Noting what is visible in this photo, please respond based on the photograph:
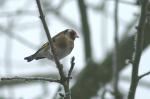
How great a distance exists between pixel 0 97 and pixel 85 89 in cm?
227

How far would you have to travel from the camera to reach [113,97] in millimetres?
5086

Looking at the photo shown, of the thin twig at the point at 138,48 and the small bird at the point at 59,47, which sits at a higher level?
the thin twig at the point at 138,48

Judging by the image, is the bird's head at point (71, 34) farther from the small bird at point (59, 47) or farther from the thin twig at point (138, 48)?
the thin twig at point (138, 48)

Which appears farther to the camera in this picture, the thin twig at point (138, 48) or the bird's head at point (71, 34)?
the bird's head at point (71, 34)

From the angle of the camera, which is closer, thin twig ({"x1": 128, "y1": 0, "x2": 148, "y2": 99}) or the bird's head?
thin twig ({"x1": 128, "y1": 0, "x2": 148, "y2": 99})

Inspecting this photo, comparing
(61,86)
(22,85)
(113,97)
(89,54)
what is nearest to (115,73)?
(113,97)

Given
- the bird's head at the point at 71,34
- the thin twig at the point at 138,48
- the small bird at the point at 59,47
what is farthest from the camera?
the bird's head at the point at 71,34

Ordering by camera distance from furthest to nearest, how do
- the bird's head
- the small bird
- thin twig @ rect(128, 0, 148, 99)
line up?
the bird's head < the small bird < thin twig @ rect(128, 0, 148, 99)

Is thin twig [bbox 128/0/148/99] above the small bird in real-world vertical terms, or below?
above

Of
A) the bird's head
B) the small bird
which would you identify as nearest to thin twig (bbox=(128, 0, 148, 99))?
the small bird

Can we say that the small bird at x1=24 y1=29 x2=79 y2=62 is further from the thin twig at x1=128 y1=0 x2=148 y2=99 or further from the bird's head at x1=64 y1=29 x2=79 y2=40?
the thin twig at x1=128 y1=0 x2=148 y2=99

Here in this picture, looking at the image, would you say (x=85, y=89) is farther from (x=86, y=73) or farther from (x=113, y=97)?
(x=113, y=97)

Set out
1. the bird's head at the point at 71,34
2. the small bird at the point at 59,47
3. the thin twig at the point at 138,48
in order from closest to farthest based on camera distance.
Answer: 1. the thin twig at the point at 138,48
2. the small bird at the point at 59,47
3. the bird's head at the point at 71,34

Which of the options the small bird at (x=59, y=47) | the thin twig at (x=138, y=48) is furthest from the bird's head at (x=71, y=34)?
the thin twig at (x=138, y=48)
